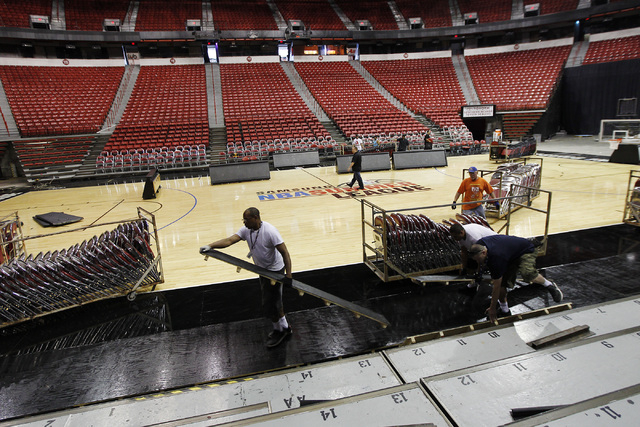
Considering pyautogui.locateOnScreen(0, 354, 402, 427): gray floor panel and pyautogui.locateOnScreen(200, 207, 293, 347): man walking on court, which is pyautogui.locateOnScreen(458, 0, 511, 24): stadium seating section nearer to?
pyautogui.locateOnScreen(200, 207, 293, 347): man walking on court

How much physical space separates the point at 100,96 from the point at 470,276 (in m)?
25.3

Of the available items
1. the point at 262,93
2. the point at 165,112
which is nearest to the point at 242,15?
the point at 262,93

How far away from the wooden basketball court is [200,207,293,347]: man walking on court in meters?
1.96

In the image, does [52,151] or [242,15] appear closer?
[52,151]

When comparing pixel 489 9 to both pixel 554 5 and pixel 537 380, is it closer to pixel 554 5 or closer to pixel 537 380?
pixel 554 5

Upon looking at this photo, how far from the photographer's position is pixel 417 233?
17.2ft

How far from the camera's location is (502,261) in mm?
3979

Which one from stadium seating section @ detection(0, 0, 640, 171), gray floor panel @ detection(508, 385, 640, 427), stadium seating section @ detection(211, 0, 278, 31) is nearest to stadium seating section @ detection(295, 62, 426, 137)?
stadium seating section @ detection(0, 0, 640, 171)

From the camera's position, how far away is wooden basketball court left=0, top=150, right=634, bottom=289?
22.9ft

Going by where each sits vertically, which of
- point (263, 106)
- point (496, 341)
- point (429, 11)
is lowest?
point (496, 341)

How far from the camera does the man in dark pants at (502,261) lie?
3.96 m

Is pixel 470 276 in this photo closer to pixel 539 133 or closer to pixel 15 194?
pixel 15 194

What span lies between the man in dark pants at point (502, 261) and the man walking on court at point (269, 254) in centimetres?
199

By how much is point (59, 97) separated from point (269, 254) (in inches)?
966
